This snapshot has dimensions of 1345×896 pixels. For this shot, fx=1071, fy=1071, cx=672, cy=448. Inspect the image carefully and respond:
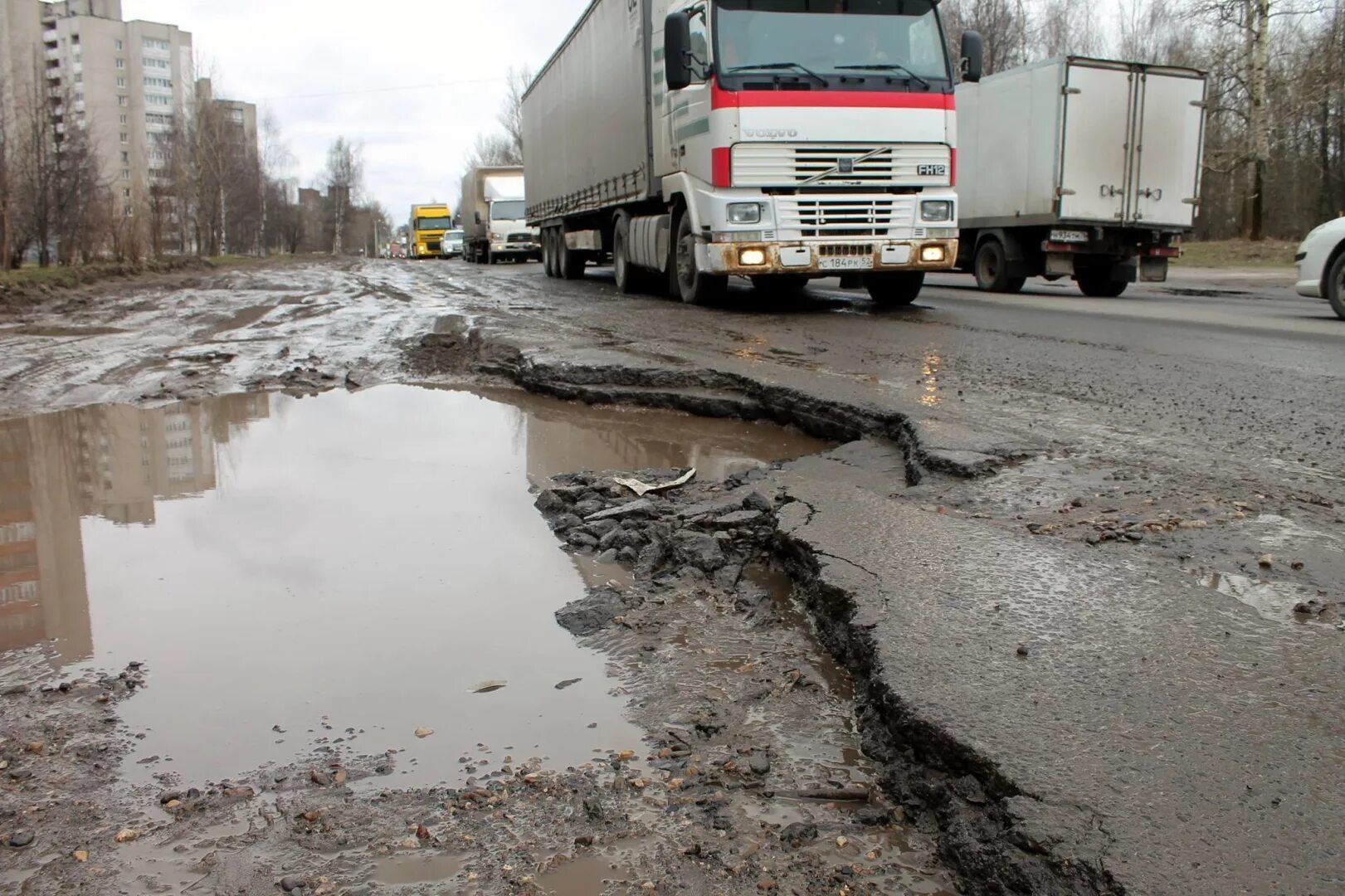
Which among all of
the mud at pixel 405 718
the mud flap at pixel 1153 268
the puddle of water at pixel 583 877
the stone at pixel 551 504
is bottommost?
the puddle of water at pixel 583 877

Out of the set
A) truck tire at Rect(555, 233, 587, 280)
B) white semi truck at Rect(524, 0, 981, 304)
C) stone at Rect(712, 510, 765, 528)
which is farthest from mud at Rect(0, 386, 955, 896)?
truck tire at Rect(555, 233, 587, 280)

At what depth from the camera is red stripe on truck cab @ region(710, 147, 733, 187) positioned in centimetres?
994

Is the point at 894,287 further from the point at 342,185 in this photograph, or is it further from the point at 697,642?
the point at 342,185

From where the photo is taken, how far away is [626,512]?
161 inches

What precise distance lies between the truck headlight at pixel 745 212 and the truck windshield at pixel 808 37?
1.20 m

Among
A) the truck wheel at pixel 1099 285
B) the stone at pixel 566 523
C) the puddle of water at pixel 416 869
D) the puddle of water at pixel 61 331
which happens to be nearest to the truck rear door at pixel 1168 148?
the truck wheel at pixel 1099 285

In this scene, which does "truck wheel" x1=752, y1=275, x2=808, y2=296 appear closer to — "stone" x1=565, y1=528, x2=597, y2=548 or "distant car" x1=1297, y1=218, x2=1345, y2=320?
"distant car" x1=1297, y1=218, x2=1345, y2=320

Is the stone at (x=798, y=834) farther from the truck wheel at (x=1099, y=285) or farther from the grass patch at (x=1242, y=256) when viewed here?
the grass patch at (x=1242, y=256)

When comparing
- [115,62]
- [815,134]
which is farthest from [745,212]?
[115,62]

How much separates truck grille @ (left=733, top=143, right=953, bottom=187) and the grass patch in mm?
15929

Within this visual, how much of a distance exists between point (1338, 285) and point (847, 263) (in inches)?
191

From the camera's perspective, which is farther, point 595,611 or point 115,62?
point 115,62

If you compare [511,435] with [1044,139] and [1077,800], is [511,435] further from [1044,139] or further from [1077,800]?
[1044,139]

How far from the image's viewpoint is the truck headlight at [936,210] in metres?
10.4
